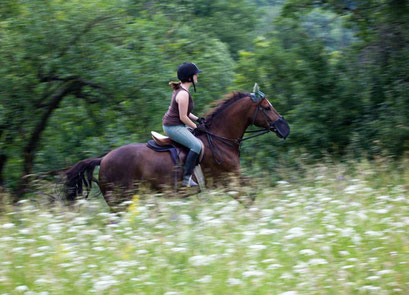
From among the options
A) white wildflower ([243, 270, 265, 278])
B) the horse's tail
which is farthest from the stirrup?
white wildflower ([243, 270, 265, 278])

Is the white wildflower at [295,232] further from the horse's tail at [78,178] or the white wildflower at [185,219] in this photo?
the horse's tail at [78,178]

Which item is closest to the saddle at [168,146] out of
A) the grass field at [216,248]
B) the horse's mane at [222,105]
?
the horse's mane at [222,105]

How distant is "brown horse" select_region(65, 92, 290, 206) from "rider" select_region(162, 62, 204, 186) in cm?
18

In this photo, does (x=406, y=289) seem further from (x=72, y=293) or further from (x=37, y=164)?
(x=37, y=164)

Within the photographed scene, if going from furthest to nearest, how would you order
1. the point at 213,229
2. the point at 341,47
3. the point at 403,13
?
1. the point at 341,47
2. the point at 403,13
3. the point at 213,229

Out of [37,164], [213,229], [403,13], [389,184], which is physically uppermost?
[403,13]

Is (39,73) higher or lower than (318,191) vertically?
higher

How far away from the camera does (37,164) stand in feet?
41.9

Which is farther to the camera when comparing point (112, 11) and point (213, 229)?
point (112, 11)


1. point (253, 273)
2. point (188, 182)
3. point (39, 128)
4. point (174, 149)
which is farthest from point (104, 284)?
point (39, 128)

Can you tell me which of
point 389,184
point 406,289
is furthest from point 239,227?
point 389,184

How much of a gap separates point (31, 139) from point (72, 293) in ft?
27.0

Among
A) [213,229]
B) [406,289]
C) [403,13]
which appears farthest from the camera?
[403,13]

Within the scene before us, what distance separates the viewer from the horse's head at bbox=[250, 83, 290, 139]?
947 cm
